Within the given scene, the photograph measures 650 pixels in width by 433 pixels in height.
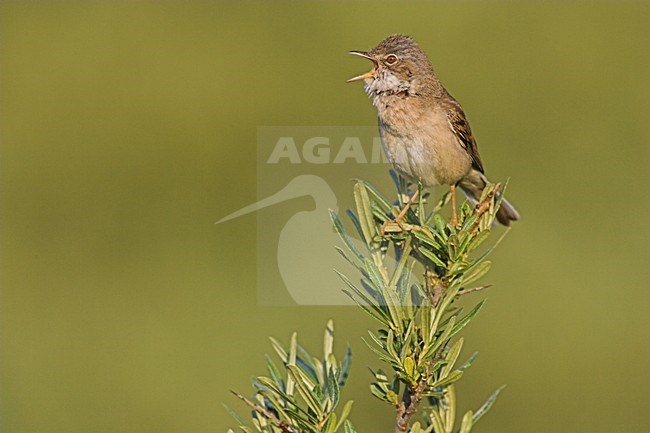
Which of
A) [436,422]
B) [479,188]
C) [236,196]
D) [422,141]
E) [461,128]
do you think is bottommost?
[436,422]

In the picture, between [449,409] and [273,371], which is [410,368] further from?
[273,371]

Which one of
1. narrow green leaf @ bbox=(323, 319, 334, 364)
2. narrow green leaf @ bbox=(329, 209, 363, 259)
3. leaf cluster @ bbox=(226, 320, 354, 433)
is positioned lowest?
leaf cluster @ bbox=(226, 320, 354, 433)

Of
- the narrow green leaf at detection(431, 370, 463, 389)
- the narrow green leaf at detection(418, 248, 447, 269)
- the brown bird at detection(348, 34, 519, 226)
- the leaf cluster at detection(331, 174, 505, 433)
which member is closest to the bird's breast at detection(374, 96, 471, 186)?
the brown bird at detection(348, 34, 519, 226)

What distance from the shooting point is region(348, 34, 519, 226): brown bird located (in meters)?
3.99

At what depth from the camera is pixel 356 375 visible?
5.60 metres

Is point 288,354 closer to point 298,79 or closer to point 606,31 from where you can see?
point 298,79

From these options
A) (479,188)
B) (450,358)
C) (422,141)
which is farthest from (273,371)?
(479,188)

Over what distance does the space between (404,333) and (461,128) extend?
2.37 meters

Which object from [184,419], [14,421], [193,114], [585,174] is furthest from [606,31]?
[14,421]

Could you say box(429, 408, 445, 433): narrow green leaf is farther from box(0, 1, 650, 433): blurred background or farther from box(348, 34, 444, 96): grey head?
box(0, 1, 650, 433): blurred background

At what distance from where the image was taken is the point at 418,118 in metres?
4.07

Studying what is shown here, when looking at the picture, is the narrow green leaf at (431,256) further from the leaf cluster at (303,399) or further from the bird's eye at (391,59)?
the bird's eye at (391,59)

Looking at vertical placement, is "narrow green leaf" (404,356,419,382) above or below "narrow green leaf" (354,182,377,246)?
below

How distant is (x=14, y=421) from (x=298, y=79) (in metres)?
4.04
